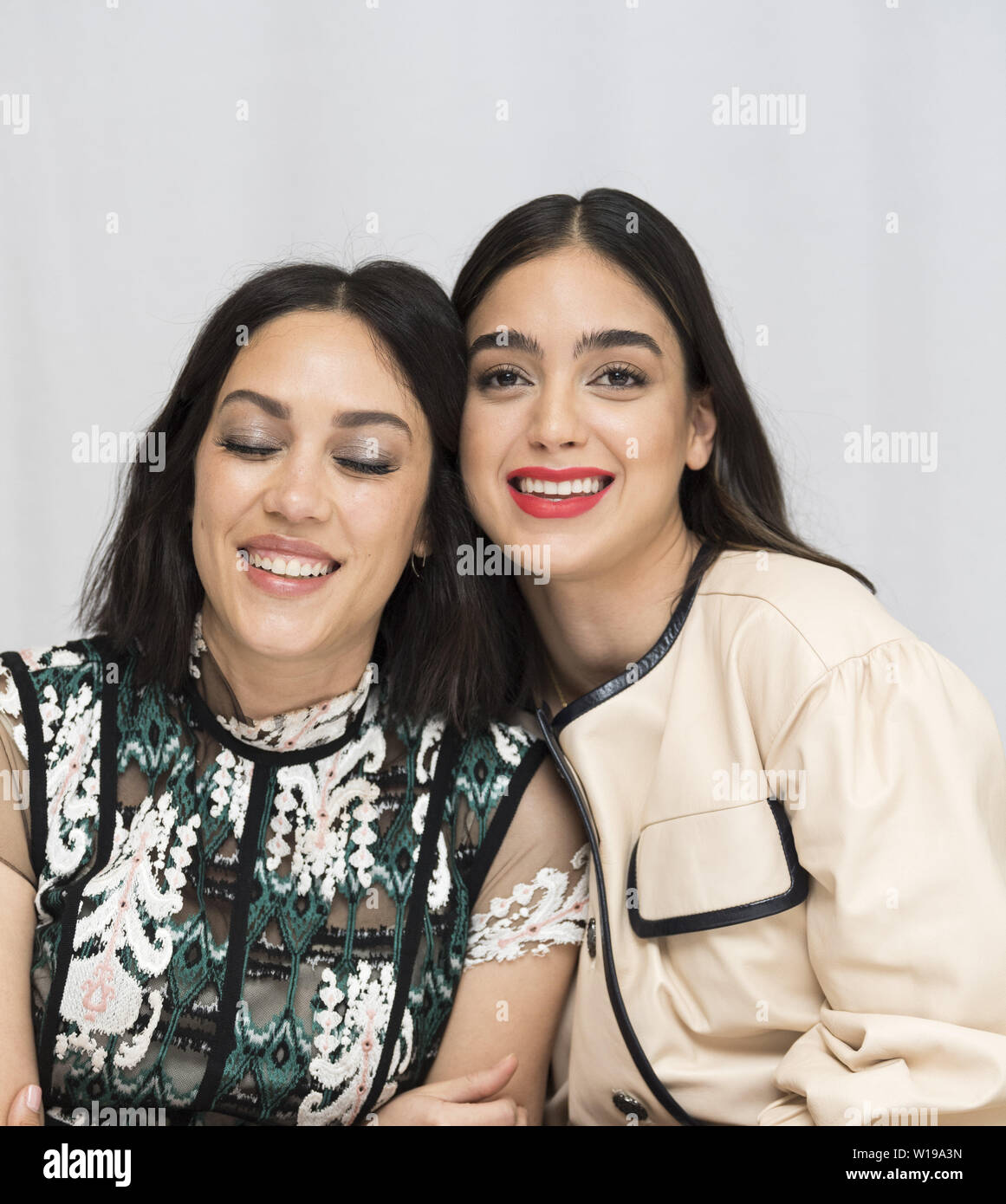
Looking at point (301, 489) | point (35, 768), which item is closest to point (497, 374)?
point (301, 489)

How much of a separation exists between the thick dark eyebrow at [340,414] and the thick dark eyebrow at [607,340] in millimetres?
289

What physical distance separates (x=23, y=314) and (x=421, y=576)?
146 centimetres

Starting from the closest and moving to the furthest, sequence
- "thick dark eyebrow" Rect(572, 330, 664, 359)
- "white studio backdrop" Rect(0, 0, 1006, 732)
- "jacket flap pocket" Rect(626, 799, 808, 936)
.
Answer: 1. "jacket flap pocket" Rect(626, 799, 808, 936)
2. "thick dark eyebrow" Rect(572, 330, 664, 359)
3. "white studio backdrop" Rect(0, 0, 1006, 732)

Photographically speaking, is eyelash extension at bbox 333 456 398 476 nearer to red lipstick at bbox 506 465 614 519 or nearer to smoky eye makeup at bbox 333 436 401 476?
smoky eye makeup at bbox 333 436 401 476

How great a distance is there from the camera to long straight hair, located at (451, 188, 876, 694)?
205 centimetres

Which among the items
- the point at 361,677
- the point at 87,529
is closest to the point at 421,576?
the point at 361,677

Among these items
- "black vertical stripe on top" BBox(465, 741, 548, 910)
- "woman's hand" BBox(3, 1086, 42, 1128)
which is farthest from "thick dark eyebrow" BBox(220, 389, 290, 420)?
"woman's hand" BBox(3, 1086, 42, 1128)

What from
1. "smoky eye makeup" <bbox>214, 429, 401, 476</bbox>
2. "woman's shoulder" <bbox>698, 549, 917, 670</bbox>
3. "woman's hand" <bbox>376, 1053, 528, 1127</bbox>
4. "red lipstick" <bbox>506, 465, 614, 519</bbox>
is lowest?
"woman's hand" <bbox>376, 1053, 528, 1127</bbox>

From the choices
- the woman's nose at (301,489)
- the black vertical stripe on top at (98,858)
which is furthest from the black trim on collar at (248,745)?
the woman's nose at (301,489)

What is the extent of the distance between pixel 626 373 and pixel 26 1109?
1.27 meters

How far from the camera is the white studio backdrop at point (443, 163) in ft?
10.1

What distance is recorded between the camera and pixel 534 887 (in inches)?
Answer: 79.0

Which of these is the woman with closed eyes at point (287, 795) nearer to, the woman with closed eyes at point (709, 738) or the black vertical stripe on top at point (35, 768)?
the black vertical stripe on top at point (35, 768)

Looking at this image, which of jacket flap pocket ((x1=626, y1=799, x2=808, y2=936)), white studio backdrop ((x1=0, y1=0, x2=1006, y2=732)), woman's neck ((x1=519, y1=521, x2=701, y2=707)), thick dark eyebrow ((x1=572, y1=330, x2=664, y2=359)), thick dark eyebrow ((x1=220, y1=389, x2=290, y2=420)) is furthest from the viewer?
white studio backdrop ((x1=0, y1=0, x2=1006, y2=732))
